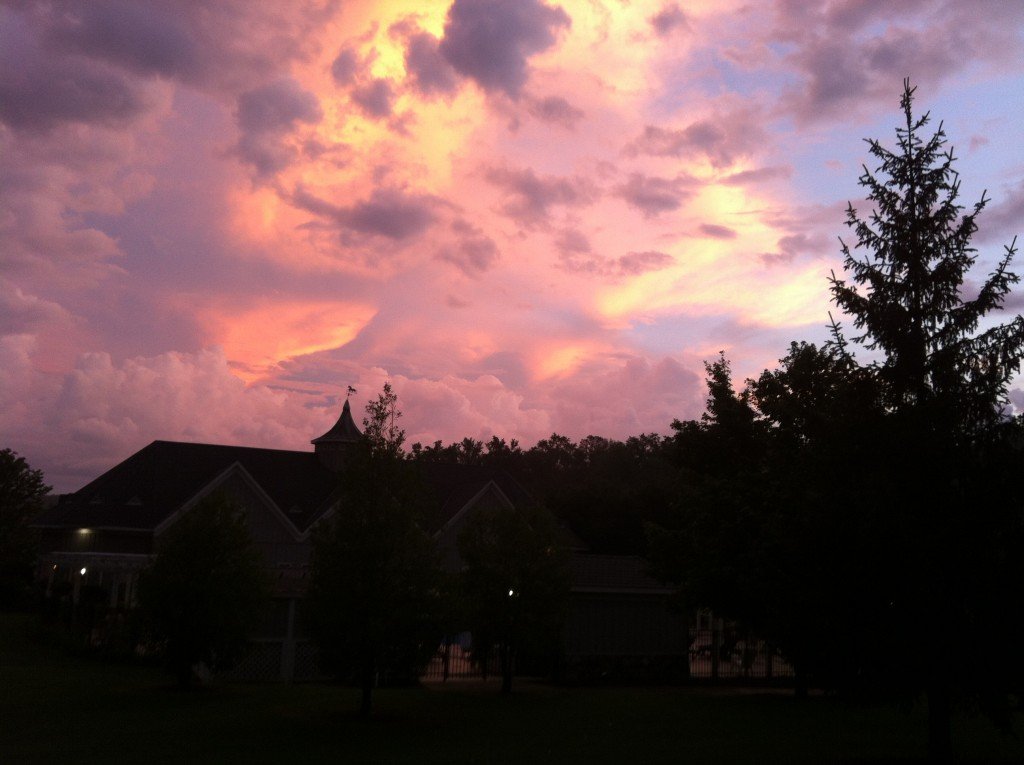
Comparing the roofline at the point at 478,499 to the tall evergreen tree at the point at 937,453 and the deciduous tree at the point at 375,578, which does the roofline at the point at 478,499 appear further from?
the tall evergreen tree at the point at 937,453

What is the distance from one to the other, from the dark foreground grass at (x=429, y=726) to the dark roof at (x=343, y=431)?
71.1 feet

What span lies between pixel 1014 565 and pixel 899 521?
1.67 meters

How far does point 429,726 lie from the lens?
64.8 ft

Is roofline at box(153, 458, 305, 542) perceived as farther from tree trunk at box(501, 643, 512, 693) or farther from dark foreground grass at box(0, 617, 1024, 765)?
tree trunk at box(501, 643, 512, 693)

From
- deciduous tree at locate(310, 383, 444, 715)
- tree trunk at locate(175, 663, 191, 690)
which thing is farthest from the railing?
tree trunk at locate(175, 663, 191, 690)

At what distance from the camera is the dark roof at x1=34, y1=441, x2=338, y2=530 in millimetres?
38938

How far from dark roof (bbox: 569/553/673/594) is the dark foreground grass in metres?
6.14

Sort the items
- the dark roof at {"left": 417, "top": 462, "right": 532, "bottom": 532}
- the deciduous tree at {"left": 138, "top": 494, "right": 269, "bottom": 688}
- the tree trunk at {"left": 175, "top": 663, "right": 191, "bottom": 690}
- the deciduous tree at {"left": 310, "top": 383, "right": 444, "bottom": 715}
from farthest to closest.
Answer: the dark roof at {"left": 417, "top": 462, "right": 532, "bottom": 532} → the tree trunk at {"left": 175, "top": 663, "right": 191, "bottom": 690} → the deciduous tree at {"left": 138, "top": 494, "right": 269, "bottom": 688} → the deciduous tree at {"left": 310, "top": 383, "right": 444, "bottom": 715}

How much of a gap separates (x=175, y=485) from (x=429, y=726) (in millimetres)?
24671

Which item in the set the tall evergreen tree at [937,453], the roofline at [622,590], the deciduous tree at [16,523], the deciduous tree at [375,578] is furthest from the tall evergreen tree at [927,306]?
the deciduous tree at [16,523]

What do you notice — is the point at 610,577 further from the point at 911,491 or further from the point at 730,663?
the point at 911,491

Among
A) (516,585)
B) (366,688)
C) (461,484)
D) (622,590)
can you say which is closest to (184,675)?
(366,688)

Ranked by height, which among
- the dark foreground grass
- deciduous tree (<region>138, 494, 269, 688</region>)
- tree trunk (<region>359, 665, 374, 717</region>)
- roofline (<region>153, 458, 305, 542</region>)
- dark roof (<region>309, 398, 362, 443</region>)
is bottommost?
the dark foreground grass

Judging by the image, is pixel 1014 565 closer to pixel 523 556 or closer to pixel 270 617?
pixel 523 556
